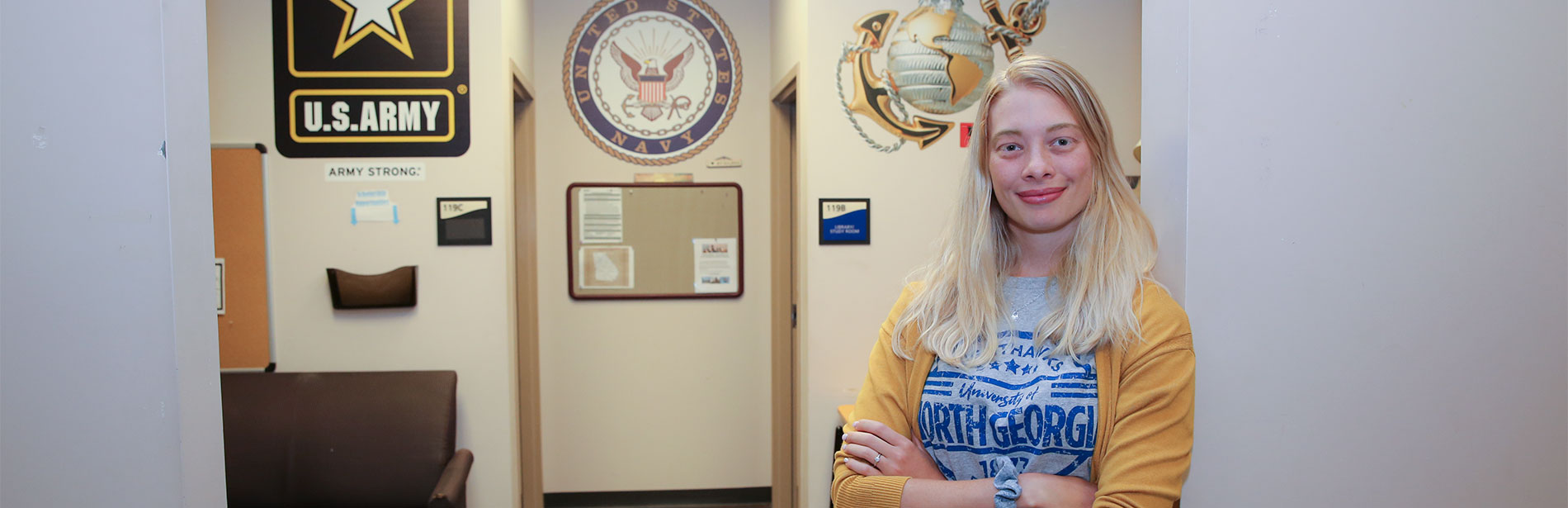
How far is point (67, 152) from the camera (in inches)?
37.4

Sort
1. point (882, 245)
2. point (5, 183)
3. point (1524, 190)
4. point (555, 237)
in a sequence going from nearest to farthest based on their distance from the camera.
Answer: point (5, 183) < point (1524, 190) < point (882, 245) < point (555, 237)

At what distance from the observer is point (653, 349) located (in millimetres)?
3627

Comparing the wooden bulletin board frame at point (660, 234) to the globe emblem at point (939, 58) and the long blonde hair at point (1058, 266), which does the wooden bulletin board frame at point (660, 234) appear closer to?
the globe emblem at point (939, 58)

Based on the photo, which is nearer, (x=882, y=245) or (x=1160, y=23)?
(x=1160, y=23)

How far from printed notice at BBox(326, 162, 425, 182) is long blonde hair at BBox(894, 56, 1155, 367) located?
204cm

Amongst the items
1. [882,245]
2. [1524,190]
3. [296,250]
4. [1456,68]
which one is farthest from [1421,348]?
[296,250]

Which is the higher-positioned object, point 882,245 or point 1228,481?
point 882,245

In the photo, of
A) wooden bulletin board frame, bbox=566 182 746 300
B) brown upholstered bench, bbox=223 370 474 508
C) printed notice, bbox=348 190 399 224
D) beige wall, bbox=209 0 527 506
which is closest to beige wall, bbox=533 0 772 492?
wooden bulletin board frame, bbox=566 182 746 300

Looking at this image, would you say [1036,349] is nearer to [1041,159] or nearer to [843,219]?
[1041,159]

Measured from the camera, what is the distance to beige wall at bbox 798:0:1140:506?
2605 millimetres

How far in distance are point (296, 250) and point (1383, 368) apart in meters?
2.96

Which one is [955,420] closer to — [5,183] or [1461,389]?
[1461,389]

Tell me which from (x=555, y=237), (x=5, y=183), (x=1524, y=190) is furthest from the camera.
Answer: (x=555, y=237)

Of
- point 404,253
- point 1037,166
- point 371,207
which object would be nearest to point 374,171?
point 371,207
